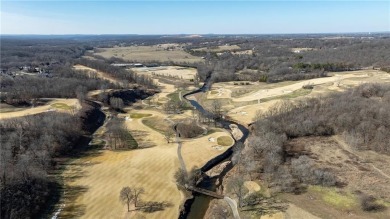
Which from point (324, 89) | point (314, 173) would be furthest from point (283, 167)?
point (324, 89)

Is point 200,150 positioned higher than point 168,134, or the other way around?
point 168,134

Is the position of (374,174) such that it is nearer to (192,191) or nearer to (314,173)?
(314,173)

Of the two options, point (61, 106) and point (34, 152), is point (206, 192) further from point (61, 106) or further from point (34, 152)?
point (61, 106)

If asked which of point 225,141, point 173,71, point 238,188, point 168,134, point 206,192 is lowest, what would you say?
point 206,192

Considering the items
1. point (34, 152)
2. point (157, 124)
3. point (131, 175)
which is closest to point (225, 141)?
point (157, 124)

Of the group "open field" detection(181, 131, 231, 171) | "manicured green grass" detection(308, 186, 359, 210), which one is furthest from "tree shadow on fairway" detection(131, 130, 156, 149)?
"manicured green grass" detection(308, 186, 359, 210)

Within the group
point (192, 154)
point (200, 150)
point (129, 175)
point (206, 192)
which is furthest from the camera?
Result: point (200, 150)

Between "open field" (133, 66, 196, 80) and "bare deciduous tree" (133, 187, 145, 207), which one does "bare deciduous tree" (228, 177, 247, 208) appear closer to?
"bare deciduous tree" (133, 187, 145, 207)
